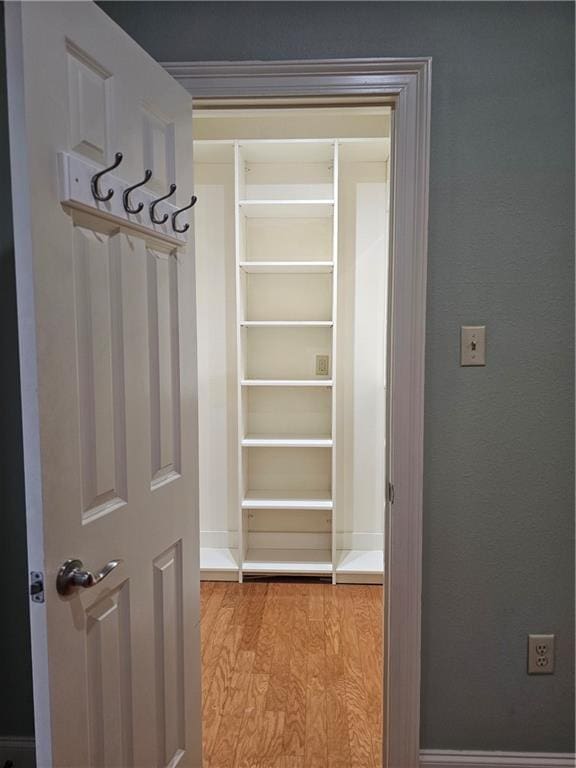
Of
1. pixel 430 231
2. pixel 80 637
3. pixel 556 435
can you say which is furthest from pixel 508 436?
pixel 80 637

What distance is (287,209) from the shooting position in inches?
122

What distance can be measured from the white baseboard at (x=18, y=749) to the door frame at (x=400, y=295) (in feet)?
3.88

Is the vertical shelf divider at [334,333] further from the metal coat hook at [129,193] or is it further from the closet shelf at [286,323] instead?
the metal coat hook at [129,193]

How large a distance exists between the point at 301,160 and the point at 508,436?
221 centimetres

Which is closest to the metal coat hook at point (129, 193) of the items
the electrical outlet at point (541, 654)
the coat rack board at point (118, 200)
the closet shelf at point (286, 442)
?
the coat rack board at point (118, 200)

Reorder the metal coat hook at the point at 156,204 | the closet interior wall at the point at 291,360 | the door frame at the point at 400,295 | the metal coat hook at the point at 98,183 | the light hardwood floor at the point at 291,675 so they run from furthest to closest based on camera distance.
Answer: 1. the closet interior wall at the point at 291,360
2. the light hardwood floor at the point at 291,675
3. the door frame at the point at 400,295
4. the metal coat hook at the point at 156,204
5. the metal coat hook at the point at 98,183

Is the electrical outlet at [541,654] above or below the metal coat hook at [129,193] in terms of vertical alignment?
below

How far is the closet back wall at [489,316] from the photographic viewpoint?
1.54m

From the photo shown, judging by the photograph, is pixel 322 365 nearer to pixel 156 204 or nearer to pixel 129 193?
pixel 156 204

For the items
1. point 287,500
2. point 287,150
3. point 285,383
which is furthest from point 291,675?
point 287,150

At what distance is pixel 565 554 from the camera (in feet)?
5.41

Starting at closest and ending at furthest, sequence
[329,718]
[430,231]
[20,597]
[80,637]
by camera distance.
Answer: [80,637]
[430,231]
[20,597]
[329,718]

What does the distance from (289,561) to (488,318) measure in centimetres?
219

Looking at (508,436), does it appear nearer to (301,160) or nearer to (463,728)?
(463,728)
